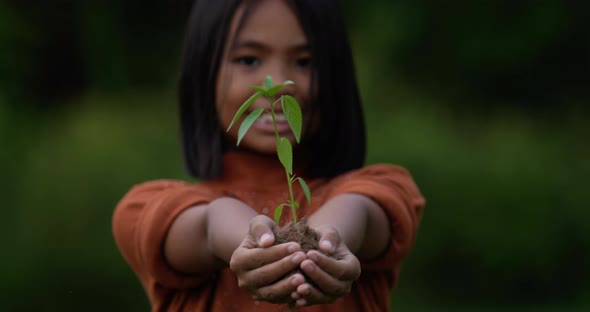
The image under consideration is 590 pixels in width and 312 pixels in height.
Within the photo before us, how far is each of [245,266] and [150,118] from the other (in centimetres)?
417

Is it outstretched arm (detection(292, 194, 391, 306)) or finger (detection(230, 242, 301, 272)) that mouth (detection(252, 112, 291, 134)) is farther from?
finger (detection(230, 242, 301, 272))

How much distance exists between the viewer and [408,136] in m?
5.09

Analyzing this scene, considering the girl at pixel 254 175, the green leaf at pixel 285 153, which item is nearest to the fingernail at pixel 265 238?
the green leaf at pixel 285 153

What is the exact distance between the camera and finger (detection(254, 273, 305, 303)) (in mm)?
1263

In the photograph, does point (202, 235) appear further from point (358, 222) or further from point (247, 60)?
point (247, 60)

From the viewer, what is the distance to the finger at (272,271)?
4.14 feet

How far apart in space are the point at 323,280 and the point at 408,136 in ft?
12.7

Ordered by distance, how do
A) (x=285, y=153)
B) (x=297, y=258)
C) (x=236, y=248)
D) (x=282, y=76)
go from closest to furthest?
(x=297, y=258), (x=285, y=153), (x=236, y=248), (x=282, y=76)

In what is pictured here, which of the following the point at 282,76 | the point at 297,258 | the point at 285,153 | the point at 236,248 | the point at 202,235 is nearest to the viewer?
the point at 297,258

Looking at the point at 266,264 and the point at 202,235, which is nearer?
the point at 266,264

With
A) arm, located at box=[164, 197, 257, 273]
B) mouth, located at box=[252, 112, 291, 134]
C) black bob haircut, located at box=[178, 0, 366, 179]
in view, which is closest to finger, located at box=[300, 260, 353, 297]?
arm, located at box=[164, 197, 257, 273]

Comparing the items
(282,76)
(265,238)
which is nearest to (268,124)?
(282,76)

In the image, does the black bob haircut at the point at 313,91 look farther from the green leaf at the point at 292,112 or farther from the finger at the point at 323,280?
the finger at the point at 323,280

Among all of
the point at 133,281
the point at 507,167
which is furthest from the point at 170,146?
the point at 507,167
